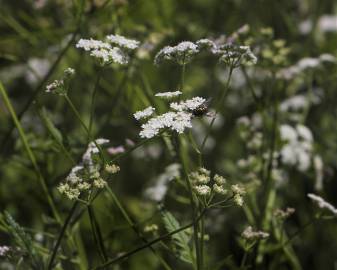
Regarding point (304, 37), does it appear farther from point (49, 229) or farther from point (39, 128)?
point (49, 229)

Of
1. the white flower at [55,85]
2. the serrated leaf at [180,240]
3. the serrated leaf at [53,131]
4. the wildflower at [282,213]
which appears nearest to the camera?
the white flower at [55,85]

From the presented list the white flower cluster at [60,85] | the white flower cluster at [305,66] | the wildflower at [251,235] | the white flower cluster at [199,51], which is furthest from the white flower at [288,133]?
the white flower cluster at [60,85]

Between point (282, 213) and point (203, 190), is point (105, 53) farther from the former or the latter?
point (282, 213)

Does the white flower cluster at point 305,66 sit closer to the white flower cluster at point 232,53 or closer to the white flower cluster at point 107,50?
the white flower cluster at point 232,53

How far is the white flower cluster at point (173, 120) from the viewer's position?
2.14m

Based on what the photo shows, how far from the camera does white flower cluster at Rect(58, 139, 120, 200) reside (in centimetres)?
220

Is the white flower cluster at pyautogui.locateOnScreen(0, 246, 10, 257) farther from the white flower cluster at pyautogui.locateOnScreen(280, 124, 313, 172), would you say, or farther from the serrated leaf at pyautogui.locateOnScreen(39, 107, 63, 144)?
the white flower cluster at pyautogui.locateOnScreen(280, 124, 313, 172)

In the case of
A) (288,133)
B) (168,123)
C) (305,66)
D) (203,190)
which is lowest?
(203,190)

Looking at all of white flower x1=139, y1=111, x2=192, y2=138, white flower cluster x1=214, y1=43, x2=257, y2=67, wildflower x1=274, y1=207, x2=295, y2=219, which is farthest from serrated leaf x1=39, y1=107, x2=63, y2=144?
wildflower x1=274, y1=207, x2=295, y2=219

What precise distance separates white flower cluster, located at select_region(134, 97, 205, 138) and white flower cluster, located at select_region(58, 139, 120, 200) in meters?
0.18

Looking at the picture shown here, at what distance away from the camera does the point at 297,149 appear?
3994 mm

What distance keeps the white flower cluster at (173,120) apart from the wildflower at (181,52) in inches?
9.6

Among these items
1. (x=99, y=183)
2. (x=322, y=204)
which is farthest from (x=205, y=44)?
(x=322, y=204)

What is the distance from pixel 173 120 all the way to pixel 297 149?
1955 mm
